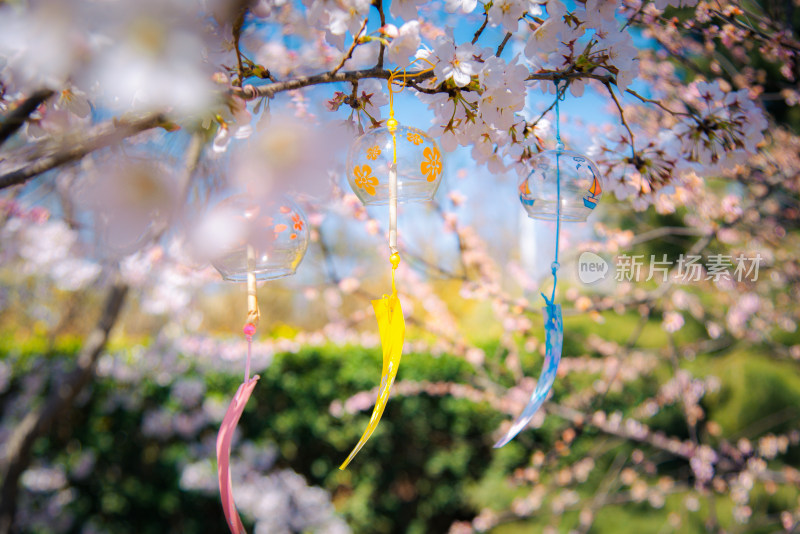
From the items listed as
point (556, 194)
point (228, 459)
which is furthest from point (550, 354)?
point (228, 459)

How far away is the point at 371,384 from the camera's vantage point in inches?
132

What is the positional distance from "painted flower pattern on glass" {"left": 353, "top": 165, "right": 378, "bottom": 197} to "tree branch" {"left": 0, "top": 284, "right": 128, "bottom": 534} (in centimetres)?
178

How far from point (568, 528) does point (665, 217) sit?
2075 millimetres

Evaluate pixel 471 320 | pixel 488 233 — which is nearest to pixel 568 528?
pixel 471 320

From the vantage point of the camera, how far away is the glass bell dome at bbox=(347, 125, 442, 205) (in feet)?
2.85

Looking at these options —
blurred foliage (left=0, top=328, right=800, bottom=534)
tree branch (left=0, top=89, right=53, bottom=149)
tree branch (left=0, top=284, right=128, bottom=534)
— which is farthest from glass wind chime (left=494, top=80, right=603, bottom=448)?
blurred foliage (left=0, top=328, right=800, bottom=534)

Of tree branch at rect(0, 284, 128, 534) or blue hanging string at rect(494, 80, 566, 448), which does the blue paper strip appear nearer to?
blue hanging string at rect(494, 80, 566, 448)

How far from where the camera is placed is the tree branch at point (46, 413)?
7.00ft

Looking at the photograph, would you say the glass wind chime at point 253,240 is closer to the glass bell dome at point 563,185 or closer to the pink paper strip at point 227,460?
the pink paper strip at point 227,460

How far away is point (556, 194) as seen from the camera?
95 centimetres

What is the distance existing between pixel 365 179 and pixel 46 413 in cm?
209

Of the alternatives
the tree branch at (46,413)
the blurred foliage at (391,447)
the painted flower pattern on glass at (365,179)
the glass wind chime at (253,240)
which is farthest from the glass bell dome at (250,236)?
the blurred foliage at (391,447)

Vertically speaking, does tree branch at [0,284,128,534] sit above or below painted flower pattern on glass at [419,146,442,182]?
below

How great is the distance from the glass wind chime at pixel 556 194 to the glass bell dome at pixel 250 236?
0.45 meters
